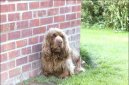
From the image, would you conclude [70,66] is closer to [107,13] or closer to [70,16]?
[70,16]

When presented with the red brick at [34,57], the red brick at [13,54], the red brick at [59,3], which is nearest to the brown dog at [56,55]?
the red brick at [34,57]

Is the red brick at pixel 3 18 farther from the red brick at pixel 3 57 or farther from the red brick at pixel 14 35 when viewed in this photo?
the red brick at pixel 3 57

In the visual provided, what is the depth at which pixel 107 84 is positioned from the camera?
596 cm

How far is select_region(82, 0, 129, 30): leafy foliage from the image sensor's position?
12164 millimetres

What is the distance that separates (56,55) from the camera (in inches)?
236

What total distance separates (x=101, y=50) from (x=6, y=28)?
347cm

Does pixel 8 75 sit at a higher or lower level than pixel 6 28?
lower

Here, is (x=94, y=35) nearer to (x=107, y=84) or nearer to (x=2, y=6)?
(x=107, y=84)

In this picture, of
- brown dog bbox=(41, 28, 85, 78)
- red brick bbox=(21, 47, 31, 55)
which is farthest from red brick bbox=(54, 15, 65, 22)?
red brick bbox=(21, 47, 31, 55)

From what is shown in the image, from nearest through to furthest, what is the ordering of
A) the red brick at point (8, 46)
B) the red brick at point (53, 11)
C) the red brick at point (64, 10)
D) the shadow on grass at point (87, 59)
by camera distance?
the red brick at point (8, 46) < the red brick at point (53, 11) < the red brick at point (64, 10) < the shadow on grass at point (87, 59)

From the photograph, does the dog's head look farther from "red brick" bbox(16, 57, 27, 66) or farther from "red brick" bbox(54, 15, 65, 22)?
"red brick" bbox(54, 15, 65, 22)

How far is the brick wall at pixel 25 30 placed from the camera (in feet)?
17.4

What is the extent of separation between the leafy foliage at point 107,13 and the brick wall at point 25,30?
5626 mm

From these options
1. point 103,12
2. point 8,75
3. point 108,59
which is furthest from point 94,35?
point 8,75
